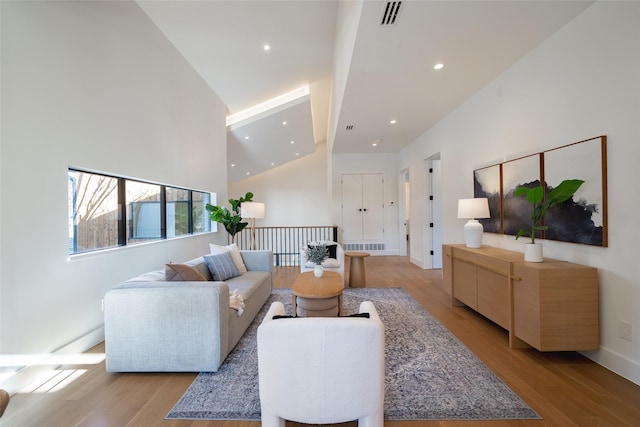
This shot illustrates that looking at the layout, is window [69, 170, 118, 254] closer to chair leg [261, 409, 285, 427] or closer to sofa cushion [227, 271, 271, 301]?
sofa cushion [227, 271, 271, 301]

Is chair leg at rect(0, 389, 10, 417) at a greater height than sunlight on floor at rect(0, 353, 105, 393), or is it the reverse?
chair leg at rect(0, 389, 10, 417)

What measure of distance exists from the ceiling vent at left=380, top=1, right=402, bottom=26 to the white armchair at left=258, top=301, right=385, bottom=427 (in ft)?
7.40

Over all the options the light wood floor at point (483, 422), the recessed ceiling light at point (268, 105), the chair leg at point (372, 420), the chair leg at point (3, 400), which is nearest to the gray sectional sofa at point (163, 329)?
the light wood floor at point (483, 422)

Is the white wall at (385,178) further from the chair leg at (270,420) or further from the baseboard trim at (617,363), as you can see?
the chair leg at (270,420)

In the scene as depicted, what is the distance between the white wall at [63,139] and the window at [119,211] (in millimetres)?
162

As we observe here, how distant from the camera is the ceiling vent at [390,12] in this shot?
6.93 ft

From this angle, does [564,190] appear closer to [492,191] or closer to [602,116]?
[602,116]

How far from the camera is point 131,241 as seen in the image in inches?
134

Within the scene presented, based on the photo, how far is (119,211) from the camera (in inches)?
127

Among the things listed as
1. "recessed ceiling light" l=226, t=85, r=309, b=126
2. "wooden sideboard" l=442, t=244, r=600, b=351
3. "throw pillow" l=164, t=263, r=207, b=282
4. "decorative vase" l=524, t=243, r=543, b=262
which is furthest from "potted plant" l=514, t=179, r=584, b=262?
"recessed ceiling light" l=226, t=85, r=309, b=126

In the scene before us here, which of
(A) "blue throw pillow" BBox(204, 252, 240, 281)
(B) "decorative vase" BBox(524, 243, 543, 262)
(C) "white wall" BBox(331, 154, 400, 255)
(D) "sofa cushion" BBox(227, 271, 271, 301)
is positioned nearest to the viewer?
(B) "decorative vase" BBox(524, 243, 543, 262)

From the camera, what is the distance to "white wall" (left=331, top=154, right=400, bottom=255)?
7.68 m

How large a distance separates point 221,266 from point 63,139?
6.23ft

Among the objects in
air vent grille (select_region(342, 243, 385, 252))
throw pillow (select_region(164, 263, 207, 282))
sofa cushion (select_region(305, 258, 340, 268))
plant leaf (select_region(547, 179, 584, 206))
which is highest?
plant leaf (select_region(547, 179, 584, 206))
